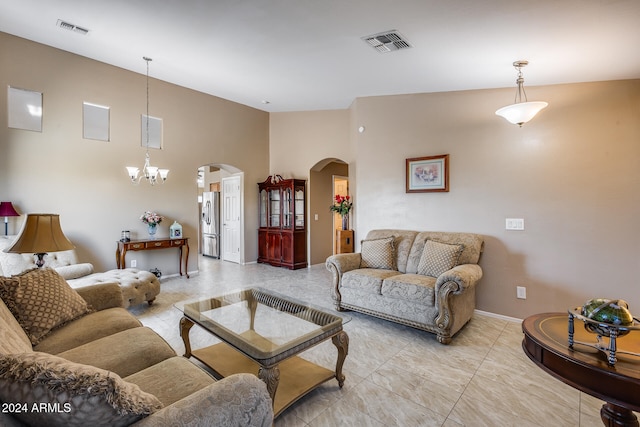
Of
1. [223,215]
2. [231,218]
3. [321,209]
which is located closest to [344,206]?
[321,209]

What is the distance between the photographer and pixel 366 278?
3408 millimetres

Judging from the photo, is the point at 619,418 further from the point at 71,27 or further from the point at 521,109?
the point at 71,27

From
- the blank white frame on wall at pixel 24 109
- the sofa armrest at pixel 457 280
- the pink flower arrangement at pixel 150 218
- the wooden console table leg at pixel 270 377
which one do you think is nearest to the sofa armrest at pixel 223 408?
the wooden console table leg at pixel 270 377

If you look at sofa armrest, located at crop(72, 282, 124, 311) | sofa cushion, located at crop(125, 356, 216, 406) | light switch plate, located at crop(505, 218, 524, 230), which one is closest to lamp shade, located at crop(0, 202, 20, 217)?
sofa armrest, located at crop(72, 282, 124, 311)

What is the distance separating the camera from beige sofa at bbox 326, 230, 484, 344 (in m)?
2.84

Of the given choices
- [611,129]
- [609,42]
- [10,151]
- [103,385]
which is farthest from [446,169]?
[10,151]

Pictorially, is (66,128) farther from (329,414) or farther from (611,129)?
(611,129)

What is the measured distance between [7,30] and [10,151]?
1.53 metres

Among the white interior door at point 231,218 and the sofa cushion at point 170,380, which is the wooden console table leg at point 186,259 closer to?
the white interior door at point 231,218

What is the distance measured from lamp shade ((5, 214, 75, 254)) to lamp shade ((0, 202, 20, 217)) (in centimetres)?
224

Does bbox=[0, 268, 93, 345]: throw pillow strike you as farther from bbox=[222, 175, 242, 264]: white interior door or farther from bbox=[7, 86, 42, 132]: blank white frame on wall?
bbox=[222, 175, 242, 264]: white interior door

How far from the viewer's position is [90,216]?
458cm

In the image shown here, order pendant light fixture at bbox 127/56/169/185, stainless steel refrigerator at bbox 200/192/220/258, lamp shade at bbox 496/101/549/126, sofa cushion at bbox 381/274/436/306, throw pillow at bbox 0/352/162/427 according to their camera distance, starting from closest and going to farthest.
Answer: throw pillow at bbox 0/352/162/427 < lamp shade at bbox 496/101/549/126 < sofa cushion at bbox 381/274/436/306 < pendant light fixture at bbox 127/56/169/185 < stainless steel refrigerator at bbox 200/192/220/258

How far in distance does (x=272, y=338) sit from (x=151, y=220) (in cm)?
392
